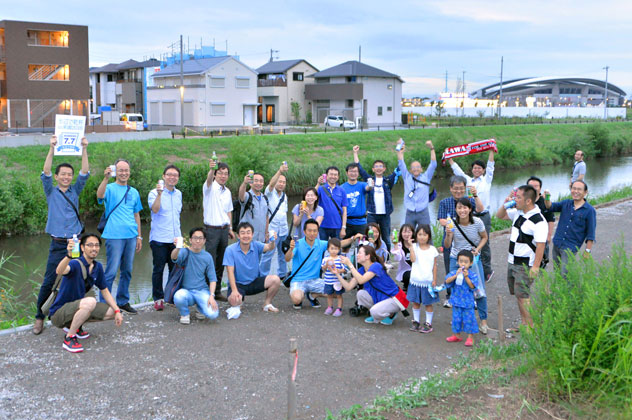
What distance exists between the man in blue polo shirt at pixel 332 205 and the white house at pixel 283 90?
4391cm

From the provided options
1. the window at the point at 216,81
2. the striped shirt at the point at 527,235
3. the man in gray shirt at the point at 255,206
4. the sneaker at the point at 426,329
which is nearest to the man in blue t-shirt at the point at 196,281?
the man in gray shirt at the point at 255,206

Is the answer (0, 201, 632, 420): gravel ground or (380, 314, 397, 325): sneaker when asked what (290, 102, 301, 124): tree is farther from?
(380, 314, 397, 325): sneaker

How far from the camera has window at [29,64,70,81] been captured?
36500 mm

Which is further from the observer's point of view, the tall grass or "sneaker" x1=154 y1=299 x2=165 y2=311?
"sneaker" x1=154 y1=299 x2=165 y2=311

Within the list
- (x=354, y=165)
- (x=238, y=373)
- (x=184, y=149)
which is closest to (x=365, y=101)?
(x=184, y=149)

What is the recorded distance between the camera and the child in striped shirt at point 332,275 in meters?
7.30

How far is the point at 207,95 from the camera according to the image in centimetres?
4266

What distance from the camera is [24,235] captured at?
55.7 feet

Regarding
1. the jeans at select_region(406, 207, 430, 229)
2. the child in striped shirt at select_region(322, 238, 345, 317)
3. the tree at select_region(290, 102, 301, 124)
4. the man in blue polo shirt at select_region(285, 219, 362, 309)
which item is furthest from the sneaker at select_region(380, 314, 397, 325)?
the tree at select_region(290, 102, 301, 124)

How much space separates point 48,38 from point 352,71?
25.3 m

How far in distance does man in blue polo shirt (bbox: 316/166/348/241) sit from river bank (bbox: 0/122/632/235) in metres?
11.3

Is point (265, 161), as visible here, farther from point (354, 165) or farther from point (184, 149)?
point (354, 165)

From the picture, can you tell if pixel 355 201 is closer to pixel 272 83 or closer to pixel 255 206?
pixel 255 206

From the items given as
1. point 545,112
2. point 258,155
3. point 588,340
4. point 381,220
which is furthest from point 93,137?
point 545,112
